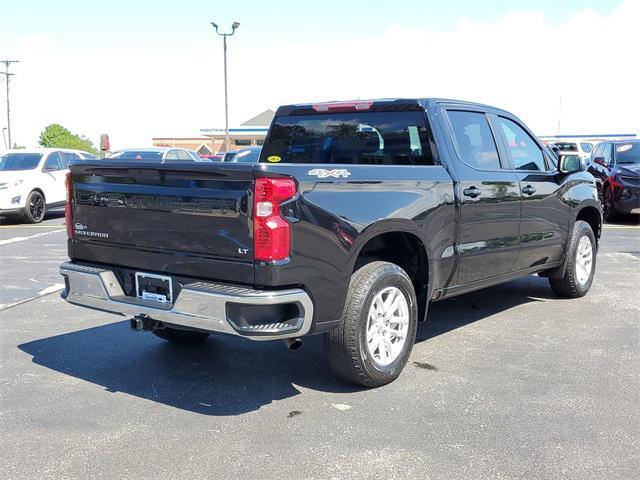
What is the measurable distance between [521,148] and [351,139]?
1761mm

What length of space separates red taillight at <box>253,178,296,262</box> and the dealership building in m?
58.8

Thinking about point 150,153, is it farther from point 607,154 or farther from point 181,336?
point 181,336

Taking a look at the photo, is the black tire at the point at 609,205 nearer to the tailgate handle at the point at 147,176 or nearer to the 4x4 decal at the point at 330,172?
the 4x4 decal at the point at 330,172

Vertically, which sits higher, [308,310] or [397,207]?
[397,207]

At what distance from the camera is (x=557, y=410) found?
403cm

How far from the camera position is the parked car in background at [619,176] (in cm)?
1386

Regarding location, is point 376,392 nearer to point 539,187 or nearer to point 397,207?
point 397,207

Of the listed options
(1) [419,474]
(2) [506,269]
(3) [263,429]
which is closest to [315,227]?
(3) [263,429]

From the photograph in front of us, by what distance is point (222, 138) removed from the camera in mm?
74625

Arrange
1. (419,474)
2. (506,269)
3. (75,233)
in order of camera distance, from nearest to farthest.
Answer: (419,474), (75,233), (506,269)

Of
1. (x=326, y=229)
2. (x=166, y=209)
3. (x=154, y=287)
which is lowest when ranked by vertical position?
(x=154, y=287)

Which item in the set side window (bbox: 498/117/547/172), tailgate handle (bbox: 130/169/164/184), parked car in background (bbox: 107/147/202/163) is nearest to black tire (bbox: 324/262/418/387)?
tailgate handle (bbox: 130/169/164/184)

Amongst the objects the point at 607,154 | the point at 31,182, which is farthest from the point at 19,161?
Result: the point at 607,154

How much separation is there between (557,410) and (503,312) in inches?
101
